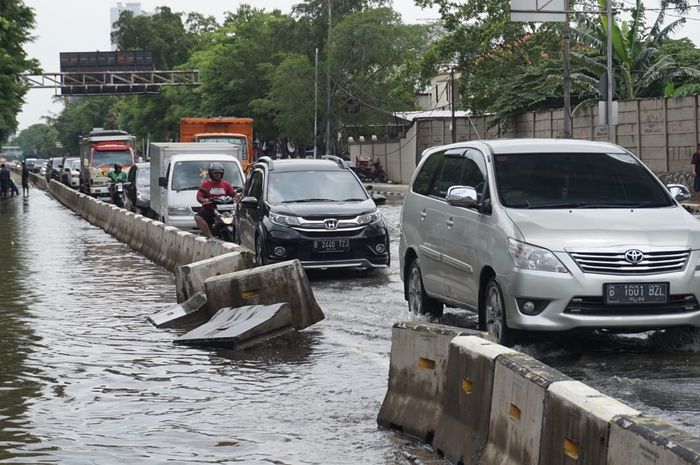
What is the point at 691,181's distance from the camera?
3884cm

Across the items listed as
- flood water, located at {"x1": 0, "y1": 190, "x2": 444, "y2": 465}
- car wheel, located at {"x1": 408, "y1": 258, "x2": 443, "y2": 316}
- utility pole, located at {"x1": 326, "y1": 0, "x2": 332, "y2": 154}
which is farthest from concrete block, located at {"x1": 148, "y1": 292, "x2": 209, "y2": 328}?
utility pole, located at {"x1": 326, "y1": 0, "x2": 332, "y2": 154}

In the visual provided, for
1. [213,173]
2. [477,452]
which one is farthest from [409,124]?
[477,452]

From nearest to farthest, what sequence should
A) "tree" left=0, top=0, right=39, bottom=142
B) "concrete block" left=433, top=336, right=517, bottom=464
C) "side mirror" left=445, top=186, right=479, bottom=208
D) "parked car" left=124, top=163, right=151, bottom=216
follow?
1. "concrete block" left=433, top=336, right=517, bottom=464
2. "side mirror" left=445, top=186, right=479, bottom=208
3. "parked car" left=124, top=163, right=151, bottom=216
4. "tree" left=0, top=0, right=39, bottom=142

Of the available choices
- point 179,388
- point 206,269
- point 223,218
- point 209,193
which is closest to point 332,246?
point 206,269

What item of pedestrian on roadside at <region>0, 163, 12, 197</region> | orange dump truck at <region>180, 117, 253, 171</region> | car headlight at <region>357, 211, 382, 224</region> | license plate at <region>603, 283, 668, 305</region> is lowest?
pedestrian on roadside at <region>0, 163, 12, 197</region>

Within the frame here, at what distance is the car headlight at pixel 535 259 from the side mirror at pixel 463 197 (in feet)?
2.98

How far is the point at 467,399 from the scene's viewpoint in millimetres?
7051

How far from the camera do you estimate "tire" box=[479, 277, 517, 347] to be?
1039 centimetres

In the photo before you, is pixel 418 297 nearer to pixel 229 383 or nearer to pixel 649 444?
pixel 229 383

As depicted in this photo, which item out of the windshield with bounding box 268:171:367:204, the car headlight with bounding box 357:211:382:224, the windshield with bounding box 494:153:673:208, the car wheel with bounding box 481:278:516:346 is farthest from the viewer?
the windshield with bounding box 268:171:367:204

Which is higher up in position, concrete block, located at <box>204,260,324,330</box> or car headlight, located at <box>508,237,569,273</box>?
car headlight, located at <box>508,237,569,273</box>

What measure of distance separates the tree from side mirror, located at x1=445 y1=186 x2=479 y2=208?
4775 centimetres

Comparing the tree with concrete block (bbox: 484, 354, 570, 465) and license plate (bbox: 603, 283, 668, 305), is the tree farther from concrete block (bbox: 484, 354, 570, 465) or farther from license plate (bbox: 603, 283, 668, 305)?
concrete block (bbox: 484, 354, 570, 465)

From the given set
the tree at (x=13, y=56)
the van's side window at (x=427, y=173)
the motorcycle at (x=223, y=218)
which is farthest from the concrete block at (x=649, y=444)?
the tree at (x=13, y=56)
